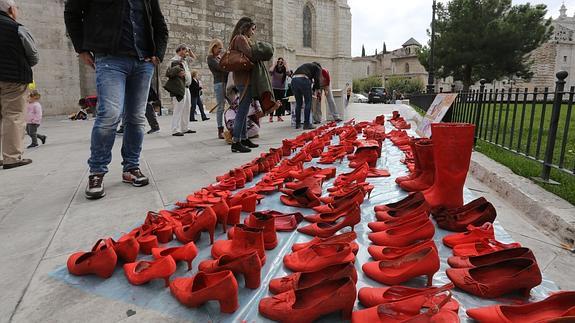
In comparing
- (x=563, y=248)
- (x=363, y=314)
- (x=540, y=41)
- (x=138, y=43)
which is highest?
(x=540, y=41)

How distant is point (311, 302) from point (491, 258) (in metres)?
0.92

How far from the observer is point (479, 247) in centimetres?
179

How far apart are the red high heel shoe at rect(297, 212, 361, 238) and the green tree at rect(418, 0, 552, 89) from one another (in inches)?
1293

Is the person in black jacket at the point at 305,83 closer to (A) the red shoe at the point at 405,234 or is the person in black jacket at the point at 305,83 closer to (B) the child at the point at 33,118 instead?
(B) the child at the point at 33,118

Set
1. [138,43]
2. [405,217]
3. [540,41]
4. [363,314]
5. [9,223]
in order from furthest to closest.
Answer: [540,41] < [138,43] < [9,223] < [405,217] < [363,314]

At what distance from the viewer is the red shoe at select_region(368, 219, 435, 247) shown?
1.86 m

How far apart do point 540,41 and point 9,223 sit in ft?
124

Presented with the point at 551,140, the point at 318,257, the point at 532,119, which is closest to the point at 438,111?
the point at 532,119

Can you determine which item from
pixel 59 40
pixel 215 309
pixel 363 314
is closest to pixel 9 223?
pixel 215 309

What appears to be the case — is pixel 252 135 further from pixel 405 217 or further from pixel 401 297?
pixel 401 297

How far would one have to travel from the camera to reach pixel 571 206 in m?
2.52

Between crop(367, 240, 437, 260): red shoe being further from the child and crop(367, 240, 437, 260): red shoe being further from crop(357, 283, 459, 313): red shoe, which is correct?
the child

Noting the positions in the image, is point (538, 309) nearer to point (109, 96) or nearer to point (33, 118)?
point (109, 96)

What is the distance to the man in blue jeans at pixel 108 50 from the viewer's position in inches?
119
